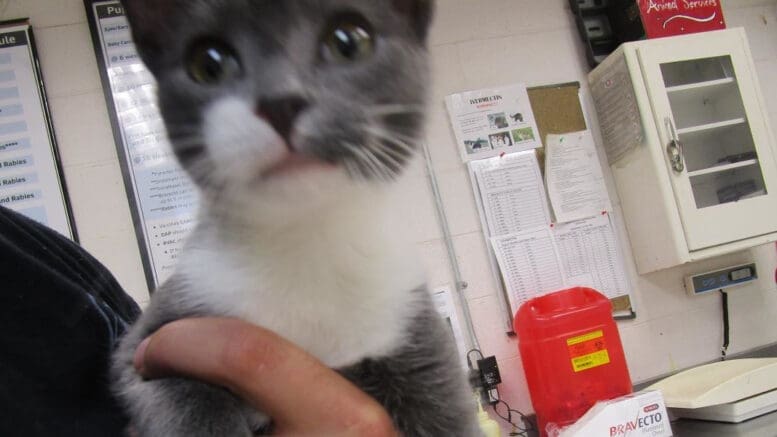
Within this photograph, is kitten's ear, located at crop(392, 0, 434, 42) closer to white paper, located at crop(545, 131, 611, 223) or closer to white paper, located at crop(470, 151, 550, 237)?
white paper, located at crop(470, 151, 550, 237)

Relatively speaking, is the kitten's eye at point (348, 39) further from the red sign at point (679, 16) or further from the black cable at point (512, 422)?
the red sign at point (679, 16)

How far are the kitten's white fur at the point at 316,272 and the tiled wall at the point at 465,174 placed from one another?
A: 4.63 ft

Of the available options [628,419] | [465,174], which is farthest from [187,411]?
[465,174]

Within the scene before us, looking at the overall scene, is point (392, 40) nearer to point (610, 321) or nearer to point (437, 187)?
point (437, 187)

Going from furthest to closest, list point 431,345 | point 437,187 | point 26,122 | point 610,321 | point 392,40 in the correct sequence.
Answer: point 437,187 < point 610,321 < point 26,122 < point 431,345 < point 392,40

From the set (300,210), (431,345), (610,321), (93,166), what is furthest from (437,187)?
(300,210)

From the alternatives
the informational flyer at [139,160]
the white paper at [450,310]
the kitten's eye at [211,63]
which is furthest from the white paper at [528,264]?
the kitten's eye at [211,63]

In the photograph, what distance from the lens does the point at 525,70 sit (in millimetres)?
2344

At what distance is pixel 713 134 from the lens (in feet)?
7.34

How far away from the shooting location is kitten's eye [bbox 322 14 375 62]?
49 cm

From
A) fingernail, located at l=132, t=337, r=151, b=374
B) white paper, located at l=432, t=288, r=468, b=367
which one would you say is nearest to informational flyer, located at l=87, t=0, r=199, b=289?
white paper, located at l=432, t=288, r=468, b=367

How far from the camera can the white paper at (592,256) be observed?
226cm

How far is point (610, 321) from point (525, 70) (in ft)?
3.69

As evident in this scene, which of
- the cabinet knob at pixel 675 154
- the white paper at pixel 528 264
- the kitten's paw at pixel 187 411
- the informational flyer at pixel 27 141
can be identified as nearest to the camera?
the kitten's paw at pixel 187 411
